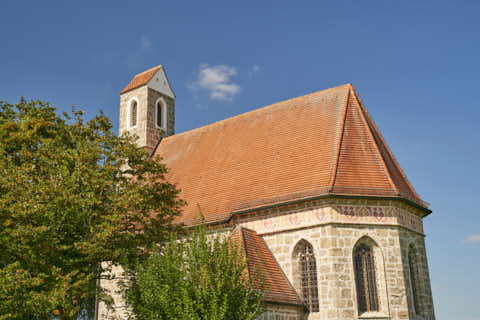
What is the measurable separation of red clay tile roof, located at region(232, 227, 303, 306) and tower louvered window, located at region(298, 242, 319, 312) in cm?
35

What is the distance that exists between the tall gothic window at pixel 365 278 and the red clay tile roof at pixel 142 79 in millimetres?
17567

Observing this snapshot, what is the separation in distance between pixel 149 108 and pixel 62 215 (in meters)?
16.1

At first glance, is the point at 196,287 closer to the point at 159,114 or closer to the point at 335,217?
the point at 335,217

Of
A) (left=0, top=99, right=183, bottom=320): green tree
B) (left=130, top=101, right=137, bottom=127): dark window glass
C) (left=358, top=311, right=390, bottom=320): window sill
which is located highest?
(left=130, top=101, right=137, bottom=127): dark window glass

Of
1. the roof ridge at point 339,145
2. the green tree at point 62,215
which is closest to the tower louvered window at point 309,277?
the roof ridge at point 339,145

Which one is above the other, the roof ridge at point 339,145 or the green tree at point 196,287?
the roof ridge at point 339,145

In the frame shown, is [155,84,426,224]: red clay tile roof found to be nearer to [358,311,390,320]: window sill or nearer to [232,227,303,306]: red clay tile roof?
[232,227,303,306]: red clay tile roof

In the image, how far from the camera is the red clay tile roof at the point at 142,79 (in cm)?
2964

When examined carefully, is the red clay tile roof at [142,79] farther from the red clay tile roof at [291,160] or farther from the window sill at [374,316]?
the window sill at [374,316]

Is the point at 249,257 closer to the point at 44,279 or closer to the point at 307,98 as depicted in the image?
the point at 44,279

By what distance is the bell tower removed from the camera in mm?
28625

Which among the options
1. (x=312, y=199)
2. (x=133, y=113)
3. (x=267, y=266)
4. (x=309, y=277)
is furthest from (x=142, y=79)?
(x=309, y=277)

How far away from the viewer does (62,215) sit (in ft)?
44.6

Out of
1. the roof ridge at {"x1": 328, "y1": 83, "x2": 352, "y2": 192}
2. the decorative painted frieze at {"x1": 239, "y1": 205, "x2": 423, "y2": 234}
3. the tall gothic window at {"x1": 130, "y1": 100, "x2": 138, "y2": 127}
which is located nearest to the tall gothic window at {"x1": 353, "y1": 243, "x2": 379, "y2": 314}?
the decorative painted frieze at {"x1": 239, "y1": 205, "x2": 423, "y2": 234}
